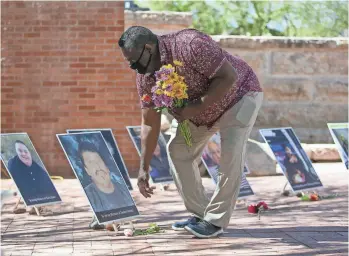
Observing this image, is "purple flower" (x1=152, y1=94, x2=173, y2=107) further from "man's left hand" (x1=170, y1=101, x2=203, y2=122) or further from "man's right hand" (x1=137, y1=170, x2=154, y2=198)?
"man's right hand" (x1=137, y1=170, x2=154, y2=198)

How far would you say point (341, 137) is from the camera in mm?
→ 11148

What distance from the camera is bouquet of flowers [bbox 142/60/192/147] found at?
6676mm

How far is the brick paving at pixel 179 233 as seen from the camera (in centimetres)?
673

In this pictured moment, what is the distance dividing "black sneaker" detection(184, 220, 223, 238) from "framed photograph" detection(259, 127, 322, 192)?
2893 mm

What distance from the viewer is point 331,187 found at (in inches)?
439

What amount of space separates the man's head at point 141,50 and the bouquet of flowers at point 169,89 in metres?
0.14

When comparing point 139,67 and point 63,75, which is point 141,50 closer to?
point 139,67

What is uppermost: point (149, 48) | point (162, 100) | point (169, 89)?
point (149, 48)

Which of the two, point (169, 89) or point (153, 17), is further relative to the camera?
point (153, 17)

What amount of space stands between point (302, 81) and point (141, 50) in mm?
7674

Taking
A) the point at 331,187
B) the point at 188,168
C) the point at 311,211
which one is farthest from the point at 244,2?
the point at 188,168

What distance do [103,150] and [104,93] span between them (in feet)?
15.7

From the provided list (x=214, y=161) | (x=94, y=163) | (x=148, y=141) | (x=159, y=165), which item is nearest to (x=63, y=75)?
(x=159, y=165)

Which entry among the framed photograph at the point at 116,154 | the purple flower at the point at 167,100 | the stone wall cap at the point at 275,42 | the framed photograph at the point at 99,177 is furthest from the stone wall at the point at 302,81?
the purple flower at the point at 167,100
